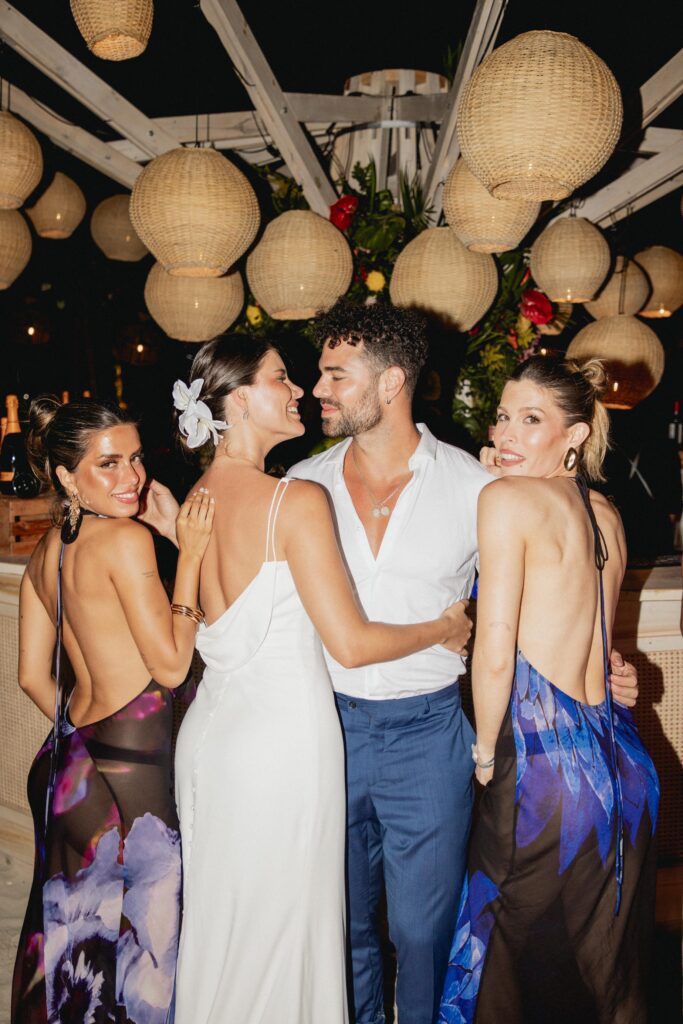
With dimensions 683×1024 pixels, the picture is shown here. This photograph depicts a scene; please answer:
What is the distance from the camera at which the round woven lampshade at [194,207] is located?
276cm

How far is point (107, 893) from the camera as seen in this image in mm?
2141

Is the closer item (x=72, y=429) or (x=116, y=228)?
(x=72, y=429)

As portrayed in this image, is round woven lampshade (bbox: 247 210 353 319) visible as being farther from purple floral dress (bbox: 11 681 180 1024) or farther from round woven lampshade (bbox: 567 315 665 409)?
purple floral dress (bbox: 11 681 180 1024)

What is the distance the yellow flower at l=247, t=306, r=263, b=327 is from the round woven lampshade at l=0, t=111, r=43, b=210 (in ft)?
4.36

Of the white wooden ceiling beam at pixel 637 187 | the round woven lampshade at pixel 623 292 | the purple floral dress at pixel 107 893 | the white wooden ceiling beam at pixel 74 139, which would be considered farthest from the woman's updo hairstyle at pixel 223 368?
the white wooden ceiling beam at pixel 637 187

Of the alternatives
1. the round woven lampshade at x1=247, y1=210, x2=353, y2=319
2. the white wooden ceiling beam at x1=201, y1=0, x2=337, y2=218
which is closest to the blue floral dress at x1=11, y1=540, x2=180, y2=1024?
the round woven lampshade at x1=247, y1=210, x2=353, y2=319

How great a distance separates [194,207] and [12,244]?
134 centimetres

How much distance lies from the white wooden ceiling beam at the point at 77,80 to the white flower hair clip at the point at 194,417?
259 cm

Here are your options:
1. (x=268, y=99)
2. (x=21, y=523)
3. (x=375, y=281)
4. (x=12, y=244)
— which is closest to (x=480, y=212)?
(x=375, y=281)

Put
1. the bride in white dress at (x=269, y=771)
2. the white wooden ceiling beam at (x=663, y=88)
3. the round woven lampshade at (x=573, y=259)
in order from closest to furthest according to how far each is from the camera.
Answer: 1. the bride in white dress at (x=269, y=771)
2. the round woven lampshade at (x=573, y=259)
3. the white wooden ceiling beam at (x=663, y=88)

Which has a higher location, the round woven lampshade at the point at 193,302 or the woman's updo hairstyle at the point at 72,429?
the round woven lampshade at the point at 193,302

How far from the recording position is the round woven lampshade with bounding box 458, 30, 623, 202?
212 cm

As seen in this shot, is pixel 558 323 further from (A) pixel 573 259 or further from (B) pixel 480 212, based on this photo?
(B) pixel 480 212

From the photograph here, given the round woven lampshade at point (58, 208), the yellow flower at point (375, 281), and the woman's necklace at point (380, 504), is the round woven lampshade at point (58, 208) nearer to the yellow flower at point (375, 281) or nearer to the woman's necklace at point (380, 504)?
the yellow flower at point (375, 281)
